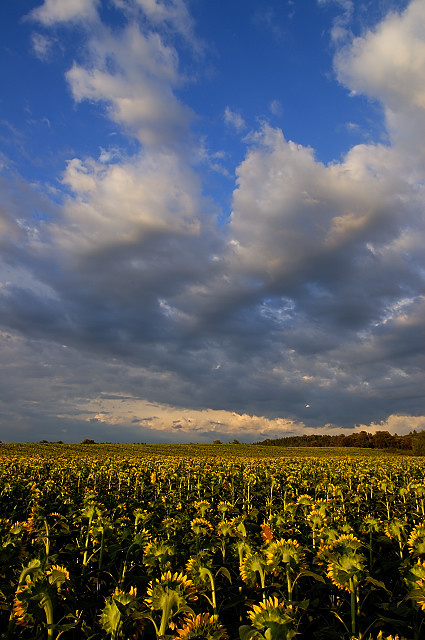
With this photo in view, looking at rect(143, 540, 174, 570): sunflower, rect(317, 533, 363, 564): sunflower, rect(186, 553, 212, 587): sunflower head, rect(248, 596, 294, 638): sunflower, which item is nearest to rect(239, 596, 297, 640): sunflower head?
rect(248, 596, 294, 638): sunflower

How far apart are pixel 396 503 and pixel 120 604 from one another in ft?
45.9

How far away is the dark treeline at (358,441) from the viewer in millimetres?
121181

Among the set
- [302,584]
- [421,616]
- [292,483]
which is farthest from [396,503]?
[421,616]

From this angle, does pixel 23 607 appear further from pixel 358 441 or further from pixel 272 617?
pixel 358 441

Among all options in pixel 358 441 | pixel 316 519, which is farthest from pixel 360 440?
pixel 316 519

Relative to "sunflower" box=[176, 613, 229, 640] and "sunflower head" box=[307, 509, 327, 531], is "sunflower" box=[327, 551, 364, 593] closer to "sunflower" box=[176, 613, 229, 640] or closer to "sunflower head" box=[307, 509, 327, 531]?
"sunflower" box=[176, 613, 229, 640]

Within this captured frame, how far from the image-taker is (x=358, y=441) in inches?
5002

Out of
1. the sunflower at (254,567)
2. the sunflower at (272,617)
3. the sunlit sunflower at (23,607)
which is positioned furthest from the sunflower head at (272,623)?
the sunlit sunflower at (23,607)

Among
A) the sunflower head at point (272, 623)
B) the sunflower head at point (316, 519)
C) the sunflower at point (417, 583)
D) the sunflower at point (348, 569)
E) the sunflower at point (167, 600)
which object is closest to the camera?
the sunflower head at point (272, 623)

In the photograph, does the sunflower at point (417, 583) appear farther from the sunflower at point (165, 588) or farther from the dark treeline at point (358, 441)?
the dark treeline at point (358, 441)

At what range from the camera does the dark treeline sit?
121181mm

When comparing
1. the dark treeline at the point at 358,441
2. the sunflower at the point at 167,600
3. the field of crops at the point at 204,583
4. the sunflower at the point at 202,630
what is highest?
the sunflower at the point at 167,600

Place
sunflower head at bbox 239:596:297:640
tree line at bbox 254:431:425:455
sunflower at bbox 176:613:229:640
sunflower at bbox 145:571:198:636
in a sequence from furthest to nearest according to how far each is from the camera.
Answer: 1. tree line at bbox 254:431:425:455
2. sunflower at bbox 145:571:198:636
3. sunflower at bbox 176:613:229:640
4. sunflower head at bbox 239:596:297:640

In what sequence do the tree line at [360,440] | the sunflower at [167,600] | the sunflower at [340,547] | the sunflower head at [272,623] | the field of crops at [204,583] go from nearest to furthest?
1. the sunflower head at [272,623]
2. the sunflower at [167,600]
3. the field of crops at [204,583]
4. the sunflower at [340,547]
5. the tree line at [360,440]
